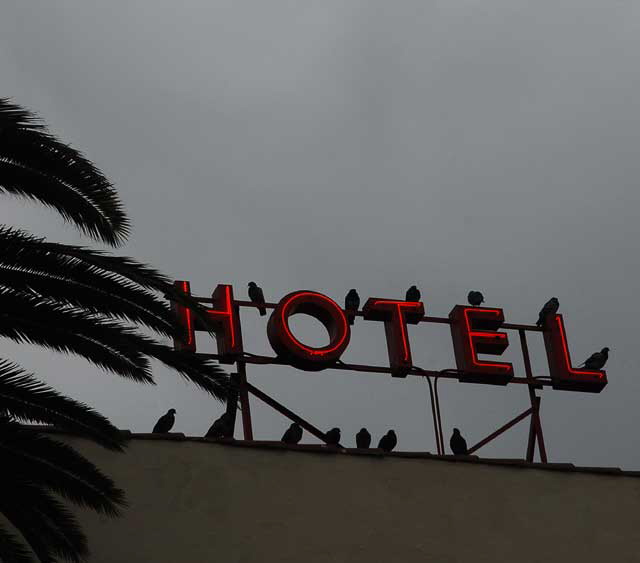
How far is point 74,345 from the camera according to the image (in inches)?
559

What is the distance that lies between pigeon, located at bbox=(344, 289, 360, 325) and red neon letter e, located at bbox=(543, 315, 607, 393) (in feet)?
13.5

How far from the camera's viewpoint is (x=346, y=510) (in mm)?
19016

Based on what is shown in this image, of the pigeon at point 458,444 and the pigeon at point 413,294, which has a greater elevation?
the pigeon at point 413,294

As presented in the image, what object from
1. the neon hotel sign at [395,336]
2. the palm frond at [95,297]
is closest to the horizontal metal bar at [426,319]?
the neon hotel sign at [395,336]

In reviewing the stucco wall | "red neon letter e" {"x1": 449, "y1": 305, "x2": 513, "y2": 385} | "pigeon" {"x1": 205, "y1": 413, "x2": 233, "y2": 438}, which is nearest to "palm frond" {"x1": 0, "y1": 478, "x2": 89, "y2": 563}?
the stucco wall

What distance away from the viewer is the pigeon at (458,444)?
73.6 feet

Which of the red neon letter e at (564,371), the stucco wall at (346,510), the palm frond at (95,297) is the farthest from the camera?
the red neon letter e at (564,371)

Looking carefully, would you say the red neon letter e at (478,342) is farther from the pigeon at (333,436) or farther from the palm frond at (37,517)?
the palm frond at (37,517)

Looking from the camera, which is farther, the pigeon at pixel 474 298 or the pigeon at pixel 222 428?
the pigeon at pixel 474 298

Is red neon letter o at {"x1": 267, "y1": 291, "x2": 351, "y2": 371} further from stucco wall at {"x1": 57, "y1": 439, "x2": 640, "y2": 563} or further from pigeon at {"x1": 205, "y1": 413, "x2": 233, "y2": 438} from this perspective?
stucco wall at {"x1": 57, "y1": 439, "x2": 640, "y2": 563}

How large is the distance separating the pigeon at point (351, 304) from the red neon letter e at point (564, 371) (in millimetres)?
4108

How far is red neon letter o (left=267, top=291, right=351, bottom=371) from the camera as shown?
23562mm

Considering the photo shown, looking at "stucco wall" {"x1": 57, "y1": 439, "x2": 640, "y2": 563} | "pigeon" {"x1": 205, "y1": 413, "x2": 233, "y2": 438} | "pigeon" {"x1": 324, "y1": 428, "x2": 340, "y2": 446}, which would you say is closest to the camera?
"stucco wall" {"x1": 57, "y1": 439, "x2": 640, "y2": 563}

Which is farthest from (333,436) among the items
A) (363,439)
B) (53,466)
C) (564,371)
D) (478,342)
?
(53,466)
